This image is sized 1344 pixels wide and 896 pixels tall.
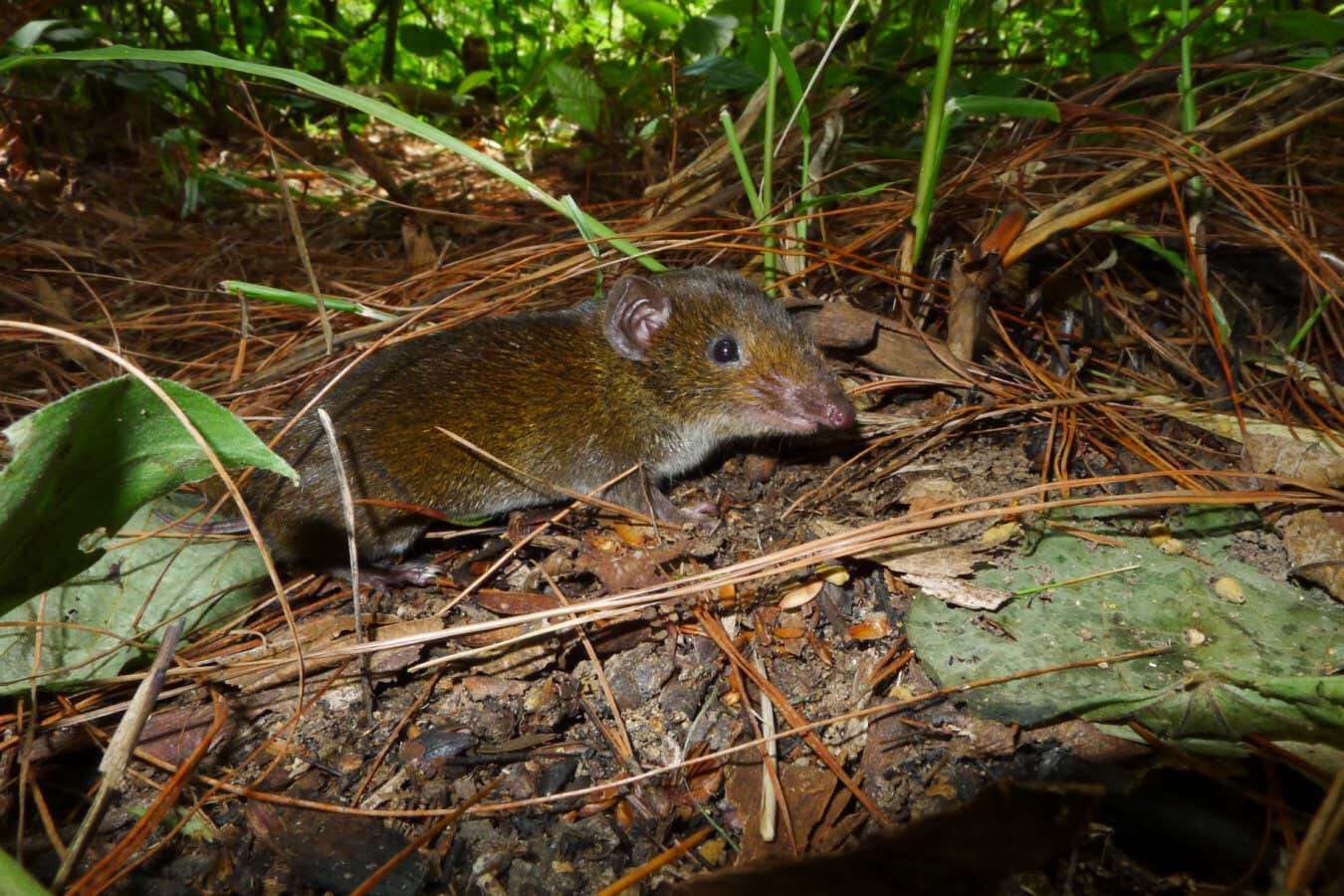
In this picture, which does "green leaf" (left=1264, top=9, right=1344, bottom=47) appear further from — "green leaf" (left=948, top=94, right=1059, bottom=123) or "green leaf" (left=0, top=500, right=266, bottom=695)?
"green leaf" (left=0, top=500, right=266, bottom=695)

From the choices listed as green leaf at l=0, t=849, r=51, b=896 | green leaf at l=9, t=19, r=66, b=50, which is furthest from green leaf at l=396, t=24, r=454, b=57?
green leaf at l=0, t=849, r=51, b=896

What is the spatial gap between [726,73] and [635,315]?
56.2 inches

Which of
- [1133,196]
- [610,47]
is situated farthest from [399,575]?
[610,47]

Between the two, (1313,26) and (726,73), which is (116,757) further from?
(1313,26)

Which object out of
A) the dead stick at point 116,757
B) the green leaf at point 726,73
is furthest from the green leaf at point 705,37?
the dead stick at point 116,757

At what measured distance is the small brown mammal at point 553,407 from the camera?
9.34 ft

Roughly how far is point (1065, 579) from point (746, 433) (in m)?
1.31

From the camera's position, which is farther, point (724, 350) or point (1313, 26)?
point (724, 350)

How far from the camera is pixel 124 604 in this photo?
100 inches

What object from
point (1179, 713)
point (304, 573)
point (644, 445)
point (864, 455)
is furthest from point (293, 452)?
point (1179, 713)

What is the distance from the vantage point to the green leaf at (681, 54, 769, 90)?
12.3 ft

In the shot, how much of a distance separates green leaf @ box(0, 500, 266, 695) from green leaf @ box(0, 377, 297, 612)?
1.84 ft

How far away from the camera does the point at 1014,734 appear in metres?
2.04

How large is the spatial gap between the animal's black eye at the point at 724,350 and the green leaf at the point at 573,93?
3050 mm
